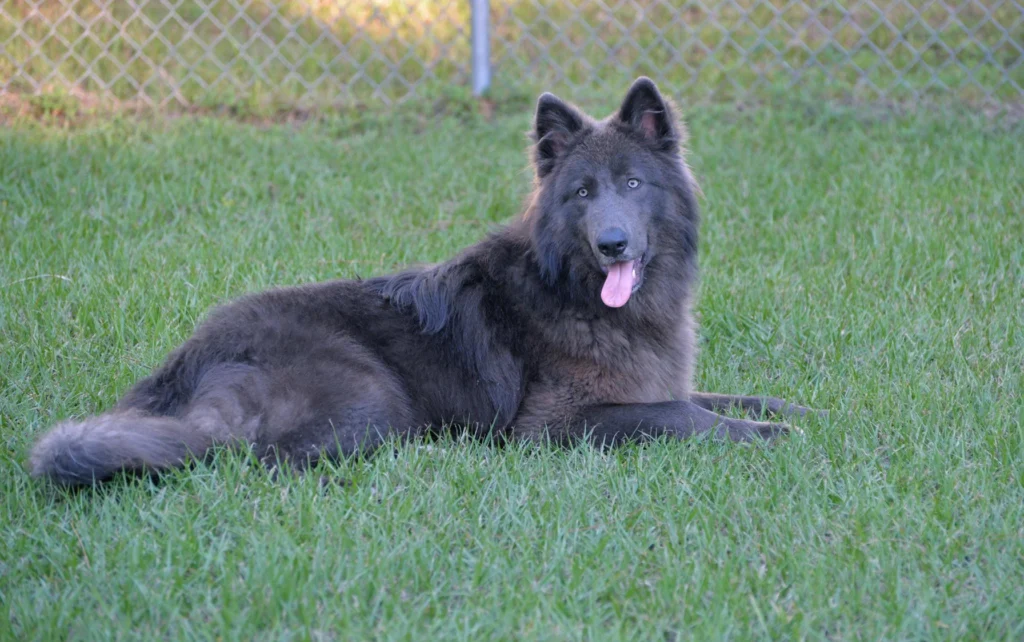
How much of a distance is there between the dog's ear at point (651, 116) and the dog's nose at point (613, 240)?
49 centimetres

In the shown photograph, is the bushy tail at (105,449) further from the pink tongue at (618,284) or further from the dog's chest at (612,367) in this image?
the pink tongue at (618,284)

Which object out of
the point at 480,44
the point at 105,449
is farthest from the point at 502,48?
the point at 105,449

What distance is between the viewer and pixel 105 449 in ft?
10.5

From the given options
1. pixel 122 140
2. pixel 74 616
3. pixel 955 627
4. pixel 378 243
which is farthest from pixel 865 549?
pixel 122 140

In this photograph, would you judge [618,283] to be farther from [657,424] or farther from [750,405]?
[750,405]

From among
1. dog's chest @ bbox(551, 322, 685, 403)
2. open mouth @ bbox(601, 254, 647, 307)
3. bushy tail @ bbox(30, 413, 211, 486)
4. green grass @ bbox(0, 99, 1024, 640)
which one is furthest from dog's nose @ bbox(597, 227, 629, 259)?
bushy tail @ bbox(30, 413, 211, 486)


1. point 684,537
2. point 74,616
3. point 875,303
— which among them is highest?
point 875,303

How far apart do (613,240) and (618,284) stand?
23cm

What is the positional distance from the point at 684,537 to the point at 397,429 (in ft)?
3.94

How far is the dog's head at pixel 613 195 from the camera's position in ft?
12.9

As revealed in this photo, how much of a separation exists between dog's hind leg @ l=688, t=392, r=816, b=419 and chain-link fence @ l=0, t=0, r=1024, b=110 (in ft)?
14.9

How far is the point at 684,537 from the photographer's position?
3111 millimetres

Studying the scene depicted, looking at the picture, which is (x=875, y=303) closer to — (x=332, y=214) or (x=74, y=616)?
(x=332, y=214)

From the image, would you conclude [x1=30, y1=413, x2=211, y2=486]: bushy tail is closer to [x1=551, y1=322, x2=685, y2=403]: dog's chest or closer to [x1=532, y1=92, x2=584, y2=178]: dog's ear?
[x1=551, y1=322, x2=685, y2=403]: dog's chest
